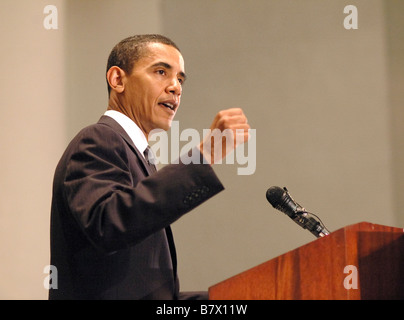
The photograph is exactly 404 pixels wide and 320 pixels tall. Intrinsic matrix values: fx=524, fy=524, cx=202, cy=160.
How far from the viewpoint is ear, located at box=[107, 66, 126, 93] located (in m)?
1.62

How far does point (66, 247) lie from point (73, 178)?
19cm

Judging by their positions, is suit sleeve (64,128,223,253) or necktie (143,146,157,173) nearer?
suit sleeve (64,128,223,253)

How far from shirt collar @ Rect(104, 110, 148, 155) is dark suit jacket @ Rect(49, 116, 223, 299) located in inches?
2.7

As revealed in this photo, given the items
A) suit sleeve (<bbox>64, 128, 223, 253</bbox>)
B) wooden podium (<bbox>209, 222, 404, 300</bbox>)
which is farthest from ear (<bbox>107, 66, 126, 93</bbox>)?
wooden podium (<bbox>209, 222, 404, 300</bbox>)

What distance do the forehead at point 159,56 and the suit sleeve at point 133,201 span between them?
533mm

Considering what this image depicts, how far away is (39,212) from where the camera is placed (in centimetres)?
259

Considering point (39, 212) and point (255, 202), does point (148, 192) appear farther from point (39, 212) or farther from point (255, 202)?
point (255, 202)

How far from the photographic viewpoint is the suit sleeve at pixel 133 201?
1098 mm

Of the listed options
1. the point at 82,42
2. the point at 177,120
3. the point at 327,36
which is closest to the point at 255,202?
the point at 177,120

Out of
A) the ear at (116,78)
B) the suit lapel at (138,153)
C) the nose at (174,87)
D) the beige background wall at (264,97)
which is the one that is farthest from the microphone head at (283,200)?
the beige background wall at (264,97)

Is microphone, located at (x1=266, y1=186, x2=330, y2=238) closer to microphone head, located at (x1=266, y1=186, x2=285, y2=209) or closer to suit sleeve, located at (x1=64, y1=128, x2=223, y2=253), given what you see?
microphone head, located at (x1=266, y1=186, x2=285, y2=209)

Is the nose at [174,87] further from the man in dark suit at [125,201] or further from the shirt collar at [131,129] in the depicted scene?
the shirt collar at [131,129]

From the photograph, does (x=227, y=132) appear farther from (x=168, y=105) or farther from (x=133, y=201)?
(x=168, y=105)

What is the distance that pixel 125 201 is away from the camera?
3.65 ft
